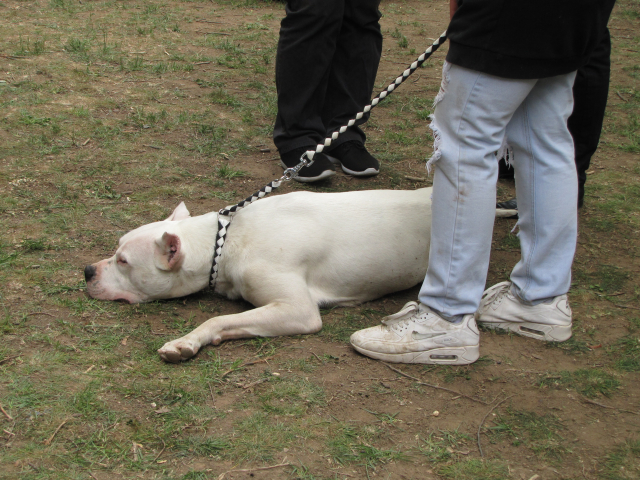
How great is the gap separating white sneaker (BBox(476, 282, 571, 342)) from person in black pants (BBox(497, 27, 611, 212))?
133cm

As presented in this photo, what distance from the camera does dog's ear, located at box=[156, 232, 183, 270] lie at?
3.00m

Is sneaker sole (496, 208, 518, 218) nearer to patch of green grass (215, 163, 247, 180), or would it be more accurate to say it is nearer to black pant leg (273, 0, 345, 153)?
black pant leg (273, 0, 345, 153)

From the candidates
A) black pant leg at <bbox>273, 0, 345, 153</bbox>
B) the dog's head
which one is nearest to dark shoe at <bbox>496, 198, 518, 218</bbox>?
black pant leg at <bbox>273, 0, 345, 153</bbox>

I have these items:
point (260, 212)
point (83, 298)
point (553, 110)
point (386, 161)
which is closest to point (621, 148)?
point (386, 161)

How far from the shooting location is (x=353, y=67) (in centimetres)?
451

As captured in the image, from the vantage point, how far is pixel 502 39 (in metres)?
2.16

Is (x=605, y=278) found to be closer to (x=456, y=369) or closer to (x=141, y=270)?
(x=456, y=369)

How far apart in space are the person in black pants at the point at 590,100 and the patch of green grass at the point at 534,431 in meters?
2.01

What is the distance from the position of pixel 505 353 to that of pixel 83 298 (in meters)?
1.97

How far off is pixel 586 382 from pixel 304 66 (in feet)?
8.77

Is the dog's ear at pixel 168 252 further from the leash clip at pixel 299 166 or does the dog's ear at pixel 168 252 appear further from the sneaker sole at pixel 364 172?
the sneaker sole at pixel 364 172

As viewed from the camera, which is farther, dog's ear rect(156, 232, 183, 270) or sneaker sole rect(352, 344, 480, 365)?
dog's ear rect(156, 232, 183, 270)

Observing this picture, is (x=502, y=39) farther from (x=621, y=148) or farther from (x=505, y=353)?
(x=621, y=148)

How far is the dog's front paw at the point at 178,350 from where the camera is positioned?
101 inches
